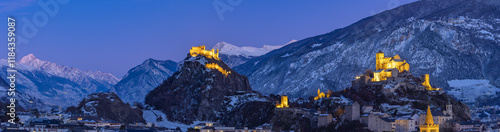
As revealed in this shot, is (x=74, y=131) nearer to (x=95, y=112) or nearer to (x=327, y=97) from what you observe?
(x=95, y=112)

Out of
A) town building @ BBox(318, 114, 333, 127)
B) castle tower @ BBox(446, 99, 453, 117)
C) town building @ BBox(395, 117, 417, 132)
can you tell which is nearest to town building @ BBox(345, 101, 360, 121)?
town building @ BBox(318, 114, 333, 127)

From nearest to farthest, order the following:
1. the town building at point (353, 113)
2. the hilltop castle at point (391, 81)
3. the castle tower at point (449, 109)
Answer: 1. the town building at point (353, 113)
2. the castle tower at point (449, 109)
3. the hilltop castle at point (391, 81)

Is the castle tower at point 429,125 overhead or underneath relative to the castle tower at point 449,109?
underneath

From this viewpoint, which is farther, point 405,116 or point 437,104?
point 437,104

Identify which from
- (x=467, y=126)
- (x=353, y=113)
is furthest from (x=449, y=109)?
(x=353, y=113)

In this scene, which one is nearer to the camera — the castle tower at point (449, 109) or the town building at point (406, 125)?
the town building at point (406, 125)

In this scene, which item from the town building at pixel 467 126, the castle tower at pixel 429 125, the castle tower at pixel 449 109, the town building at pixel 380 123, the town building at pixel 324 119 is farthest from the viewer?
the town building at pixel 324 119

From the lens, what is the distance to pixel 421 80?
198 metres

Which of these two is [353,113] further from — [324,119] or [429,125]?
[429,125]

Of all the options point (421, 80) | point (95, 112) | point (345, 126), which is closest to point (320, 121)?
point (345, 126)

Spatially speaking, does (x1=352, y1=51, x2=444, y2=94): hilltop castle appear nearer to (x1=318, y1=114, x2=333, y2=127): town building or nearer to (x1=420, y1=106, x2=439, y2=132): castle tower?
(x1=318, y1=114, x2=333, y2=127): town building

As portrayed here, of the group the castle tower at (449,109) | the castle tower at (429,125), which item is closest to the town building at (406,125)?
the castle tower at (429,125)

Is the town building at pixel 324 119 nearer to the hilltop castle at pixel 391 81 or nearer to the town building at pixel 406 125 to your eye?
the town building at pixel 406 125

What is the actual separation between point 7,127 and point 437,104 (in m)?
97.5
